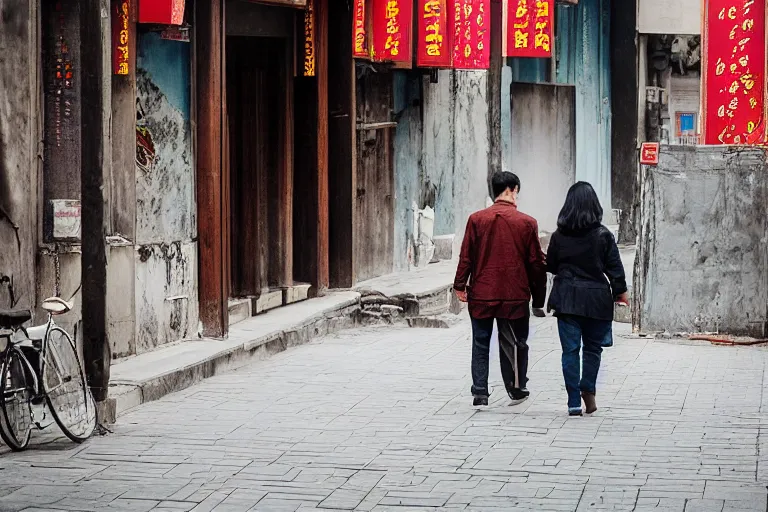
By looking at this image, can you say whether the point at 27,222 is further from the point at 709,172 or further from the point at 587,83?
the point at 587,83

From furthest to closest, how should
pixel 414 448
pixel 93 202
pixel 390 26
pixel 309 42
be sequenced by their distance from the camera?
pixel 390 26
pixel 309 42
pixel 93 202
pixel 414 448

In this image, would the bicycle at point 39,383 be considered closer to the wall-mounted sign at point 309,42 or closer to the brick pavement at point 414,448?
the brick pavement at point 414,448

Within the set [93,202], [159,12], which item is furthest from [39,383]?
[159,12]

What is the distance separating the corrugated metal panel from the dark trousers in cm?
1497

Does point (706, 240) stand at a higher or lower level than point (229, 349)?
higher

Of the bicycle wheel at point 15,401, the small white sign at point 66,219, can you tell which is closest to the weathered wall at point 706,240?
the small white sign at point 66,219

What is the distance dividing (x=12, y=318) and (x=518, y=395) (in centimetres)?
380

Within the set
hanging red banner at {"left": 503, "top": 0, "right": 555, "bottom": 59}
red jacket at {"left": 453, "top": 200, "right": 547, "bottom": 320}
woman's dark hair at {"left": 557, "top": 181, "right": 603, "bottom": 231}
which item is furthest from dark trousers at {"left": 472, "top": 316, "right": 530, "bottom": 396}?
hanging red banner at {"left": 503, "top": 0, "right": 555, "bottom": 59}

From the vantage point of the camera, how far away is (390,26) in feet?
55.6

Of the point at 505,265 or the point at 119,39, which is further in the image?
the point at 119,39

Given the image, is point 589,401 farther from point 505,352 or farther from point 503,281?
point 503,281

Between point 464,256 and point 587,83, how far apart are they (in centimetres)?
1736

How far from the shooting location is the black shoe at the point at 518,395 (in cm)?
1078

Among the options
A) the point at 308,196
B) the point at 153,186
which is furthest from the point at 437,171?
the point at 153,186
